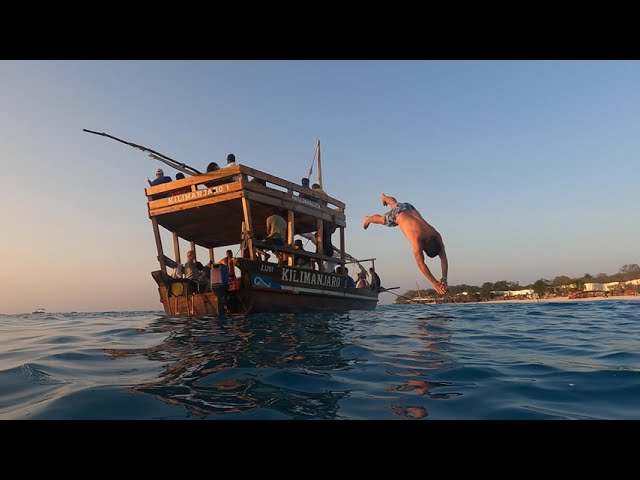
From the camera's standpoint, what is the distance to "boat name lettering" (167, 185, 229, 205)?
10.0 meters

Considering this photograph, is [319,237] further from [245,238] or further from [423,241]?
[423,241]

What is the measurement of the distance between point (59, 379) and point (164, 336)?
3.11 m

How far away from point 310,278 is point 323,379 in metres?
7.83

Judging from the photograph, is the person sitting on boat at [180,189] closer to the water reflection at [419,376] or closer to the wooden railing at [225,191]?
the wooden railing at [225,191]

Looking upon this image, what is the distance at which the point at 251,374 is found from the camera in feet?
11.0

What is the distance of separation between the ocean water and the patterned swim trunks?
2.29 metres

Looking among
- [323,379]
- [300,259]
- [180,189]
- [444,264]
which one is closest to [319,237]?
[300,259]

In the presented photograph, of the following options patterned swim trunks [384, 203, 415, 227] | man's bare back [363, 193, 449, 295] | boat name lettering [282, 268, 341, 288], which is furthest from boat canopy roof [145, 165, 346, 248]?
man's bare back [363, 193, 449, 295]

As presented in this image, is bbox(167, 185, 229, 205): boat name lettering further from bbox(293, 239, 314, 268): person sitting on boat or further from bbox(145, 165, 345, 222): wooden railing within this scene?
bbox(293, 239, 314, 268): person sitting on boat

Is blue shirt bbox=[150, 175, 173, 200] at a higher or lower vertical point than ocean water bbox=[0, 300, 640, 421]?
higher
